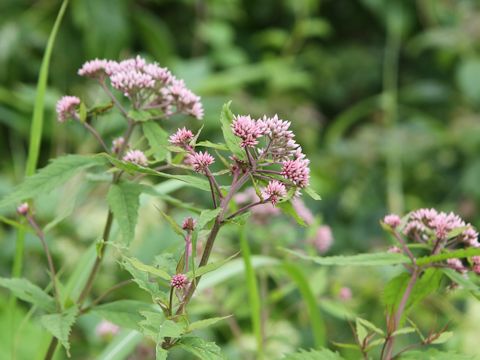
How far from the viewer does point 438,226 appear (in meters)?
0.76

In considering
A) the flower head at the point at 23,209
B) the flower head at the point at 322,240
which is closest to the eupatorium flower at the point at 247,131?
the flower head at the point at 23,209

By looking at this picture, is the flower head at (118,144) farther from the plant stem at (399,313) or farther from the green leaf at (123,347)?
the plant stem at (399,313)

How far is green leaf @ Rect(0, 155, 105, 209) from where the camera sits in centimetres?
77

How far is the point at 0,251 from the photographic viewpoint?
202 cm

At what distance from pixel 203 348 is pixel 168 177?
157mm

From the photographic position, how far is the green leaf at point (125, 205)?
74cm

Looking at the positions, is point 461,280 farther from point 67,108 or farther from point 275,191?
point 67,108

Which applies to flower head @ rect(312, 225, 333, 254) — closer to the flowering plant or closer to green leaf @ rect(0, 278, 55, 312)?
the flowering plant

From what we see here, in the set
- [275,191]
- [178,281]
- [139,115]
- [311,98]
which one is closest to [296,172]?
[275,191]

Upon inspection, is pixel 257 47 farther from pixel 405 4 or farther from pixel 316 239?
pixel 316 239

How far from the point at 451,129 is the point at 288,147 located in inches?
93.1

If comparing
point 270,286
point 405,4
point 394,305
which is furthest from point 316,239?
point 405,4

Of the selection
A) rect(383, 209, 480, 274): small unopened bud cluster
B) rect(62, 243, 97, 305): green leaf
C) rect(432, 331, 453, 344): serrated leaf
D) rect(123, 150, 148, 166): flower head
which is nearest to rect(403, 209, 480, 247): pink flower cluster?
rect(383, 209, 480, 274): small unopened bud cluster

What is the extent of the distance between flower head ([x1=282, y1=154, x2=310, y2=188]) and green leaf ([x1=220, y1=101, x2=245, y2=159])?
0.14 ft
